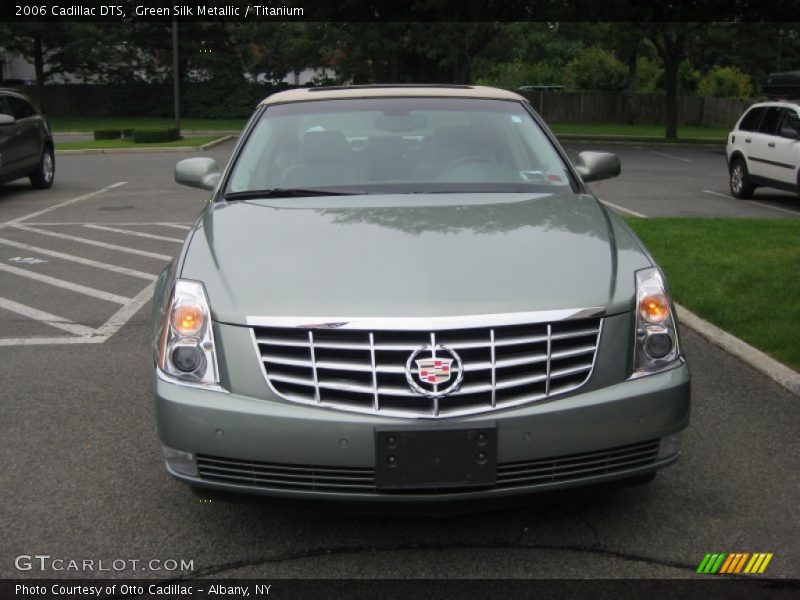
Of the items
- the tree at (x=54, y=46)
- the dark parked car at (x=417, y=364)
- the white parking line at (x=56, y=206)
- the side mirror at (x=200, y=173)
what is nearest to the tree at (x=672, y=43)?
the white parking line at (x=56, y=206)

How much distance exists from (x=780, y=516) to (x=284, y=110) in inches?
125

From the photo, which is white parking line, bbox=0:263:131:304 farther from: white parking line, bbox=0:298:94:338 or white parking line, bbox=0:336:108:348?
white parking line, bbox=0:336:108:348

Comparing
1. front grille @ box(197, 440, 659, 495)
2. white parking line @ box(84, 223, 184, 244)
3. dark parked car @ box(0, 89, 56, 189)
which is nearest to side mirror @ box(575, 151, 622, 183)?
front grille @ box(197, 440, 659, 495)

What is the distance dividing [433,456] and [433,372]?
Answer: 0.27 meters

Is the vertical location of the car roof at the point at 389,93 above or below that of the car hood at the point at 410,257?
above

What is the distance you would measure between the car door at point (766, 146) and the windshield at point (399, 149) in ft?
36.6

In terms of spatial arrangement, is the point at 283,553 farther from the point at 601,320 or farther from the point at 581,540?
the point at 601,320

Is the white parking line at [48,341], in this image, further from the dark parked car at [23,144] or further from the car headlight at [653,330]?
the dark parked car at [23,144]

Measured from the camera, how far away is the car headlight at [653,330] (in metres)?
3.50

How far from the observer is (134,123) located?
46.6 m

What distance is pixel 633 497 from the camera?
13.1 feet

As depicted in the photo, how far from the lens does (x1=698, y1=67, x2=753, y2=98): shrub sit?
49844 mm
